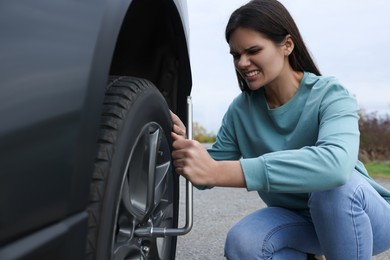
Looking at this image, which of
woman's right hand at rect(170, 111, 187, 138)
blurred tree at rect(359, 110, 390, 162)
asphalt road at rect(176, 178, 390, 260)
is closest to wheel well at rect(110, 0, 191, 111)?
woman's right hand at rect(170, 111, 187, 138)

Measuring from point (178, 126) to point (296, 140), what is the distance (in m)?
0.39

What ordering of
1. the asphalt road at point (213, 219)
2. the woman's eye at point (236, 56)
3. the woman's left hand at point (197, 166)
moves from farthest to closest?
1. the asphalt road at point (213, 219)
2. the woman's eye at point (236, 56)
3. the woman's left hand at point (197, 166)

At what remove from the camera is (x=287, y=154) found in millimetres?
1503

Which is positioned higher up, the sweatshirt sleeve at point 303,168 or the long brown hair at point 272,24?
the long brown hair at point 272,24

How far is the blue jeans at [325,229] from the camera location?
5.48 feet

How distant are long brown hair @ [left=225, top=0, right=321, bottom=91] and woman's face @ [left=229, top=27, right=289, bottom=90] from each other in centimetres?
2

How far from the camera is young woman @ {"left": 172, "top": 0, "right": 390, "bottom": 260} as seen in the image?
149cm

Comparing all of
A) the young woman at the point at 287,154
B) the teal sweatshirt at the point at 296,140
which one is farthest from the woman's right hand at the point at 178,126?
the teal sweatshirt at the point at 296,140

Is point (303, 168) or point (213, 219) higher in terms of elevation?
point (303, 168)

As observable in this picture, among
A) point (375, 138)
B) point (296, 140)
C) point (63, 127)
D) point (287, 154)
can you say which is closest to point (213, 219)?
point (296, 140)

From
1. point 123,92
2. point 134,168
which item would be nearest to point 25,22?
point 123,92

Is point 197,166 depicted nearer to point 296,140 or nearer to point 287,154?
point 287,154

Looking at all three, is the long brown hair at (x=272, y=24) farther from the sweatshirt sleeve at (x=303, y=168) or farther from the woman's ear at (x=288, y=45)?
the sweatshirt sleeve at (x=303, y=168)

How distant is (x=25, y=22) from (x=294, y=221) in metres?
1.30
